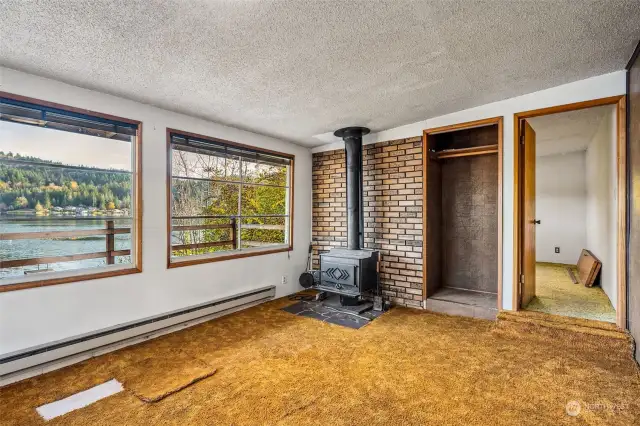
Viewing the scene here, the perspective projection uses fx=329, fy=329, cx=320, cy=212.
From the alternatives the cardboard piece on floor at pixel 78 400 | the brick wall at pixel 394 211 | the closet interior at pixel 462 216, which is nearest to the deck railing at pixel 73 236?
the cardboard piece on floor at pixel 78 400

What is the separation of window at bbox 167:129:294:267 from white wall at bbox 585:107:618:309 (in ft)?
12.1

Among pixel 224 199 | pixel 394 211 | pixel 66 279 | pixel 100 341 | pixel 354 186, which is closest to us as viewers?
pixel 66 279

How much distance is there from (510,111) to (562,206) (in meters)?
3.93

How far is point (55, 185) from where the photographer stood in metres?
2.70

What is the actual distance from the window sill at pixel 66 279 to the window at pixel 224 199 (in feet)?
1.47

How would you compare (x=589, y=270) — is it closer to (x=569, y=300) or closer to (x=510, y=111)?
(x=569, y=300)

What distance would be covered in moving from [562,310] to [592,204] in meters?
2.82

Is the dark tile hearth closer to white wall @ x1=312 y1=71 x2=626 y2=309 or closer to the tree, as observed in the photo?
white wall @ x1=312 y1=71 x2=626 y2=309

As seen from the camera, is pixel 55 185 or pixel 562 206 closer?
pixel 55 185

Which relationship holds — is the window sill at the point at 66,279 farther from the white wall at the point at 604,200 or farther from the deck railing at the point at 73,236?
the white wall at the point at 604,200

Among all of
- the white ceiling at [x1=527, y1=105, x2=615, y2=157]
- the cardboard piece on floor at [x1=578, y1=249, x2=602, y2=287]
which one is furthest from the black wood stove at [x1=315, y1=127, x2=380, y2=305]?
the cardboard piece on floor at [x1=578, y1=249, x2=602, y2=287]

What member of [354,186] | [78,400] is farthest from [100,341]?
[354,186]

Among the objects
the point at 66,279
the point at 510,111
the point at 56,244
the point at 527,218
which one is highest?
the point at 510,111

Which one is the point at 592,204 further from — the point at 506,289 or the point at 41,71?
the point at 41,71
